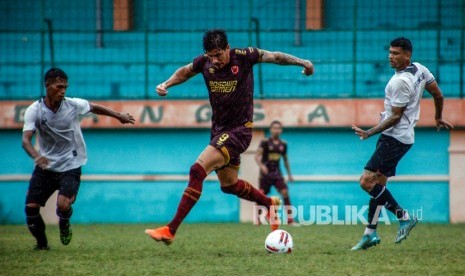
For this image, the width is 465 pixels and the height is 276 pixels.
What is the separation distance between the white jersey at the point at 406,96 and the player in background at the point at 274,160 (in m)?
7.06

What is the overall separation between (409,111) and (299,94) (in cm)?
811

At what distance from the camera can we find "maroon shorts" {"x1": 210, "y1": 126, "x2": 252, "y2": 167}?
31.6ft

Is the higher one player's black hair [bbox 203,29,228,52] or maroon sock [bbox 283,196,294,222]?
player's black hair [bbox 203,29,228,52]

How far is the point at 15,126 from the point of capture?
58.5 feet

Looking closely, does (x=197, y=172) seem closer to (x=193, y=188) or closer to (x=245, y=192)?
(x=193, y=188)

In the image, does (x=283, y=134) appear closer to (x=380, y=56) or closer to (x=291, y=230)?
(x=380, y=56)

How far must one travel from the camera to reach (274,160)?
17375 mm

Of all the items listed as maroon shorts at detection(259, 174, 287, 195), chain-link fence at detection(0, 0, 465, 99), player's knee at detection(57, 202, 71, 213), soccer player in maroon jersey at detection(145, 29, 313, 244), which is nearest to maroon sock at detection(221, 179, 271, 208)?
soccer player in maroon jersey at detection(145, 29, 313, 244)

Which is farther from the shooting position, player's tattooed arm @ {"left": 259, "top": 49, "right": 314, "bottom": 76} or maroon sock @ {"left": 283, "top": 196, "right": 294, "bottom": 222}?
A: maroon sock @ {"left": 283, "top": 196, "right": 294, "bottom": 222}

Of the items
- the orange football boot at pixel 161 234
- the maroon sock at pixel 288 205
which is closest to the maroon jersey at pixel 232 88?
the orange football boot at pixel 161 234

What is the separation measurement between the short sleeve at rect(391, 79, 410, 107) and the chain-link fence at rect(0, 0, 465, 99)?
772 cm

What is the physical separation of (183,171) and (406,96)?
878 cm

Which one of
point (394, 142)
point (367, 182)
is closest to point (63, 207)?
point (367, 182)

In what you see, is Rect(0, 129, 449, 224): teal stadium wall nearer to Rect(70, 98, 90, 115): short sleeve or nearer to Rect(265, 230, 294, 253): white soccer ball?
Rect(70, 98, 90, 115): short sleeve
